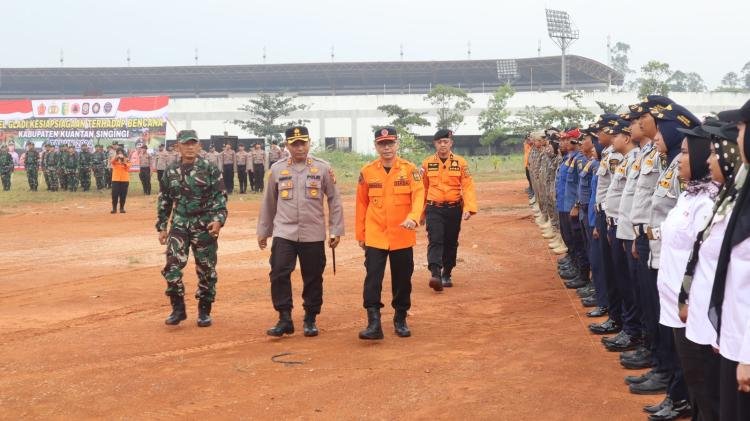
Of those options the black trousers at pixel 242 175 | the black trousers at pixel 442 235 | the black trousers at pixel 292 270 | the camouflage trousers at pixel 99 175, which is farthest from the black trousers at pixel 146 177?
the black trousers at pixel 292 270

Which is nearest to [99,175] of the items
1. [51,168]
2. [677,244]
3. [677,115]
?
[51,168]

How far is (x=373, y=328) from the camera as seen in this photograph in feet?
26.3

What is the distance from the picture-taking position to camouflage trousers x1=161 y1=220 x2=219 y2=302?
8812 mm

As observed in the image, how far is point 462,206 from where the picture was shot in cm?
1134

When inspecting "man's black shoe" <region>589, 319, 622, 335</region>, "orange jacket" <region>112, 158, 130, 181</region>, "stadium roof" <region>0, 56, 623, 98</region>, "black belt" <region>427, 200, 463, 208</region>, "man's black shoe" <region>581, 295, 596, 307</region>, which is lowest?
Result: "man's black shoe" <region>581, 295, 596, 307</region>

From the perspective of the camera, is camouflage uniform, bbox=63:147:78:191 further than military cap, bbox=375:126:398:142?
Yes

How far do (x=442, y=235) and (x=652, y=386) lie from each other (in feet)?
17.3

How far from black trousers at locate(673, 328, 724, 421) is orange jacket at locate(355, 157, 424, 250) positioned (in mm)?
4156

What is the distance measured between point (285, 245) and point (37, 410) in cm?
297

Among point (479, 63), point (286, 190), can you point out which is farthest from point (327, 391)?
point (479, 63)

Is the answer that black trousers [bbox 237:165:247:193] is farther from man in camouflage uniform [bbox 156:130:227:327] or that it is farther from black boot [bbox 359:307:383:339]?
black boot [bbox 359:307:383:339]

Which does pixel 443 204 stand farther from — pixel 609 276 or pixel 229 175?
pixel 229 175

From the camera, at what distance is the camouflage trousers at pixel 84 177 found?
3369 cm

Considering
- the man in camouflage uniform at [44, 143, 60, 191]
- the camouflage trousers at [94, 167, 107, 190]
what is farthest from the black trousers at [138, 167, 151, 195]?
A: the man in camouflage uniform at [44, 143, 60, 191]
